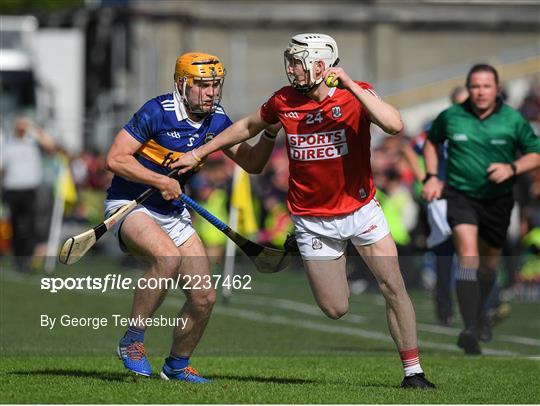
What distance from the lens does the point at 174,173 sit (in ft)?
33.4

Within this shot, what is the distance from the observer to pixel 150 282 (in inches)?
392

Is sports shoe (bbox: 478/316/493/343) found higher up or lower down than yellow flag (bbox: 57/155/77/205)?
higher up

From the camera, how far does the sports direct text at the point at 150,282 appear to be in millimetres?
9977

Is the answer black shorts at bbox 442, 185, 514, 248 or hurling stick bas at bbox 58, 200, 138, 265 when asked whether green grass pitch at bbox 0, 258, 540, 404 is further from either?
black shorts at bbox 442, 185, 514, 248

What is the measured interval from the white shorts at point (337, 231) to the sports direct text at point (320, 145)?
41cm

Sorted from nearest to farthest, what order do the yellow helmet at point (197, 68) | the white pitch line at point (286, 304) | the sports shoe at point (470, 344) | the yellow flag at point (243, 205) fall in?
1. the yellow helmet at point (197, 68)
2. the sports shoe at point (470, 344)
3. the white pitch line at point (286, 304)
4. the yellow flag at point (243, 205)

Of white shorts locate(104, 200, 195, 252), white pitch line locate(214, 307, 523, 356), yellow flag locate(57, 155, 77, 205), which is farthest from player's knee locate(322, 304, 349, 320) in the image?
yellow flag locate(57, 155, 77, 205)

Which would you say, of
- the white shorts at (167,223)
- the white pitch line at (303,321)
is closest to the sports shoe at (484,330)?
the white pitch line at (303,321)

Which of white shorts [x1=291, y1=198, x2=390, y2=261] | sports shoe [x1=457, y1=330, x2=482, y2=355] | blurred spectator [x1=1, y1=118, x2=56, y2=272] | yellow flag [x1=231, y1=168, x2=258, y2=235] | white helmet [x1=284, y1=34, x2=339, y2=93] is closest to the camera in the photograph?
white helmet [x1=284, y1=34, x2=339, y2=93]

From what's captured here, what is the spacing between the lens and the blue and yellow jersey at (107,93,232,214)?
33.0ft

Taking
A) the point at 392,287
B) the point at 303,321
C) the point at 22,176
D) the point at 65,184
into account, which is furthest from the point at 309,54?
the point at 65,184

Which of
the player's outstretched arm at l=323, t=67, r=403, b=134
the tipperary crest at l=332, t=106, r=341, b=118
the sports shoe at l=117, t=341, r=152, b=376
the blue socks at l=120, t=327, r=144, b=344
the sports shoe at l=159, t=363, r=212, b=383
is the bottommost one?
the sports shoe at l=159, t=363, r=212, b=383

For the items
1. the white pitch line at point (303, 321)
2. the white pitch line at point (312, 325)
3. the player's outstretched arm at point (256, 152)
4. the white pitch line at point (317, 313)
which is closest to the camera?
the player's outstretched arm at point (256, 152)

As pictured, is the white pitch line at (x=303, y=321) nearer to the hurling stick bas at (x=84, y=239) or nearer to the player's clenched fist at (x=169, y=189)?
the hurling stick bas at (x=84, y=239)
